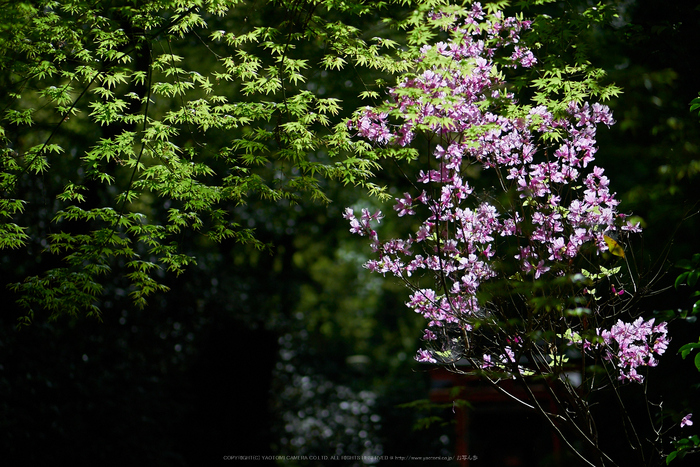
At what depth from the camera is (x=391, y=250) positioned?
149 inches

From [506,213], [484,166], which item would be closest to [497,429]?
[506,213]

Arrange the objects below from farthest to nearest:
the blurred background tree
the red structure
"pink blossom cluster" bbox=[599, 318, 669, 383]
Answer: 1. the red structure
2. the blurred background tree
3. "pink blossom cluster" bbox=[599, 318, 669, 383]

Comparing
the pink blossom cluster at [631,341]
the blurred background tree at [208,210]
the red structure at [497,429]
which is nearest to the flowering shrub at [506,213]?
the pink blossom cluster at [631,341]

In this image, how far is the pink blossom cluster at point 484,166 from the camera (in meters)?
3.31

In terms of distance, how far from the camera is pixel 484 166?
3.59 meters

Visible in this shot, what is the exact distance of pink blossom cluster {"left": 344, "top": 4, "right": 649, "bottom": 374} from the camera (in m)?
3.31

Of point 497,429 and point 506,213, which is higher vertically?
point 506,213

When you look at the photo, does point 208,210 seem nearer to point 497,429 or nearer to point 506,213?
point 506,213

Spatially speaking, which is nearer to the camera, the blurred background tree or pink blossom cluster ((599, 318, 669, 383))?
pink blossom cluster ((599, 318, 669, 383))

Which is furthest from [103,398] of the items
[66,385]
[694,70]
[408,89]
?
[694,70]

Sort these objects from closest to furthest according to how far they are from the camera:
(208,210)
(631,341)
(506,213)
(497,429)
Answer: (631,341), (506,213), (208,210), (497,429)

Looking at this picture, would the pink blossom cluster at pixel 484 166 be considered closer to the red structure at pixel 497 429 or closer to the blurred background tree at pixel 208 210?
the blurred background tree at pixel 208 210

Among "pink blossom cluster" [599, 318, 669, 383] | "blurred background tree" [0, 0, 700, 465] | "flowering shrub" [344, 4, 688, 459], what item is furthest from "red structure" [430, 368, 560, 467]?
"pink blossom cluster" [599, 318, 669, 383]

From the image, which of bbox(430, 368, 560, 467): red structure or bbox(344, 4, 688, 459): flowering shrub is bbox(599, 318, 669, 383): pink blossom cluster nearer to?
bbox(344, 4, 688, 459): flowering shrub
